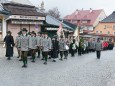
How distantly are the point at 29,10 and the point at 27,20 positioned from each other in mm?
2419

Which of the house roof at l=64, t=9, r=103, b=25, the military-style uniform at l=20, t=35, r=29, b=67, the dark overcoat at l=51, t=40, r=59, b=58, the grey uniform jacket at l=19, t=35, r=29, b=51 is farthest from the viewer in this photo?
the house roof at l=64, t=9, r=103, b=25

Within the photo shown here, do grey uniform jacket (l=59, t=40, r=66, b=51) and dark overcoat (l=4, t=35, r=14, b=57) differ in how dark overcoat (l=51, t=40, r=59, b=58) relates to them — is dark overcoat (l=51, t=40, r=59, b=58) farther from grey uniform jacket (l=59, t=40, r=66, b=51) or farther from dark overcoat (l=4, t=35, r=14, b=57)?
dark overcoat (l=4, t=35, r=14, b=57)

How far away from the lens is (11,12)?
34.5m

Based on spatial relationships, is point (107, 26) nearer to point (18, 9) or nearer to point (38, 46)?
point (18, 9)

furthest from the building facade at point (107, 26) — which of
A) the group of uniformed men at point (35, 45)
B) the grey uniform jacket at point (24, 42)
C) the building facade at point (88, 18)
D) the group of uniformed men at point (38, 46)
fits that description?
the grey uniform jacket at point (24, 42)

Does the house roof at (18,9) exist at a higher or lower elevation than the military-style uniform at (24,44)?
higher

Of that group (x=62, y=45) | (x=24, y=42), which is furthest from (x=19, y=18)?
(x=24, y=42)

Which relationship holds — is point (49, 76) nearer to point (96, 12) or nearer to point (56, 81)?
point (56, 81)

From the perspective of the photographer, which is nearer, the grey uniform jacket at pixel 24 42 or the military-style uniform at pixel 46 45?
the grey uniform jacket at pixel 24 42

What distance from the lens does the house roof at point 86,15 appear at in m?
98.7

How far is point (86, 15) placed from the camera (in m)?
101

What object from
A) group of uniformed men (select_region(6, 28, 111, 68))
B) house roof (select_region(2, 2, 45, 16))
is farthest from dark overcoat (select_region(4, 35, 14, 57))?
house roof (select_region(2, 2, 45, 16))

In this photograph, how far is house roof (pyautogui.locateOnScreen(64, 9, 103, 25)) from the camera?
98.7m

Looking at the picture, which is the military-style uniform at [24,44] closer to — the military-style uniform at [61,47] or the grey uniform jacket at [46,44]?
the grey uniform jacket at [46,44]
